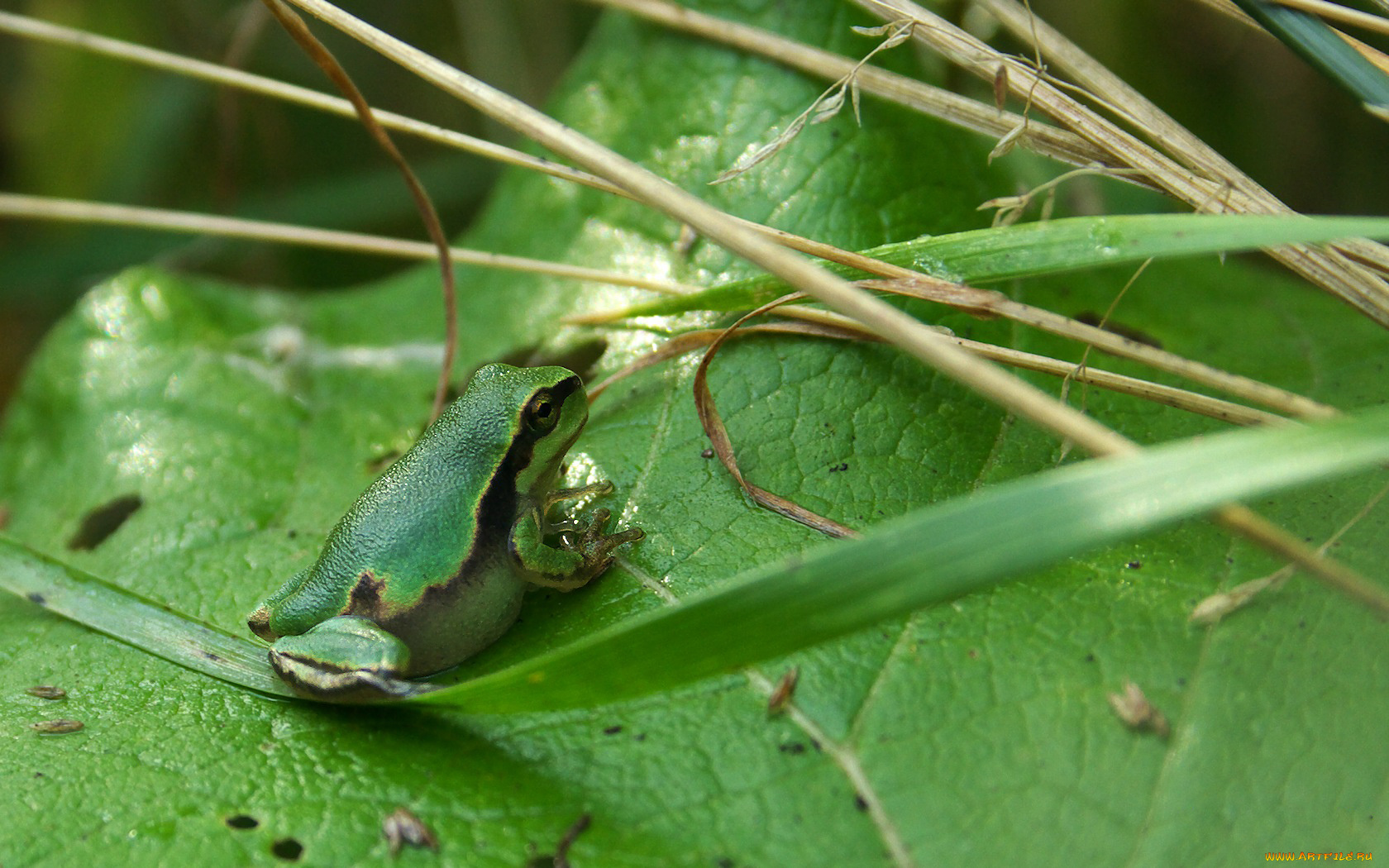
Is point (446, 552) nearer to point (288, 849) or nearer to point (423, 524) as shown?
point (423, 524)

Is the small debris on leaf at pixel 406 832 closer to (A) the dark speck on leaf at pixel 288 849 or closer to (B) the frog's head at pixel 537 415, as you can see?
(A) the dark speck on leaf at pixel 288 849

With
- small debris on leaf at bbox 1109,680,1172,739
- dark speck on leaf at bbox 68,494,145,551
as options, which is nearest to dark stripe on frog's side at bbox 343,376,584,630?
dark speck on leaf at bbox 68,494,145,551

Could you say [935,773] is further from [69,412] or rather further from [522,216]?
[69,412]

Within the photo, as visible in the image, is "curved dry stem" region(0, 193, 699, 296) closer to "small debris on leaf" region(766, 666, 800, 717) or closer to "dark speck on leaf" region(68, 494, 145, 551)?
"dark speck on leaf" region(68, 494, 145, 551)

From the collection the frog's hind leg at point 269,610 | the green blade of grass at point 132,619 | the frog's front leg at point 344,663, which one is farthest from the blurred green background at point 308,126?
the frog's front leg at point 344,663

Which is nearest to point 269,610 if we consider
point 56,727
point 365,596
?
point 365,596

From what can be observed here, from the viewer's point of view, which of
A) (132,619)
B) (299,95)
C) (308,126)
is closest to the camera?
(132,619)

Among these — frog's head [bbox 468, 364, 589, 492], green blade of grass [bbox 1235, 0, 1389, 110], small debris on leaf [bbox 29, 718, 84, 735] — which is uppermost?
green blade of grass [bbox 1235, 0, 1389, 110]
